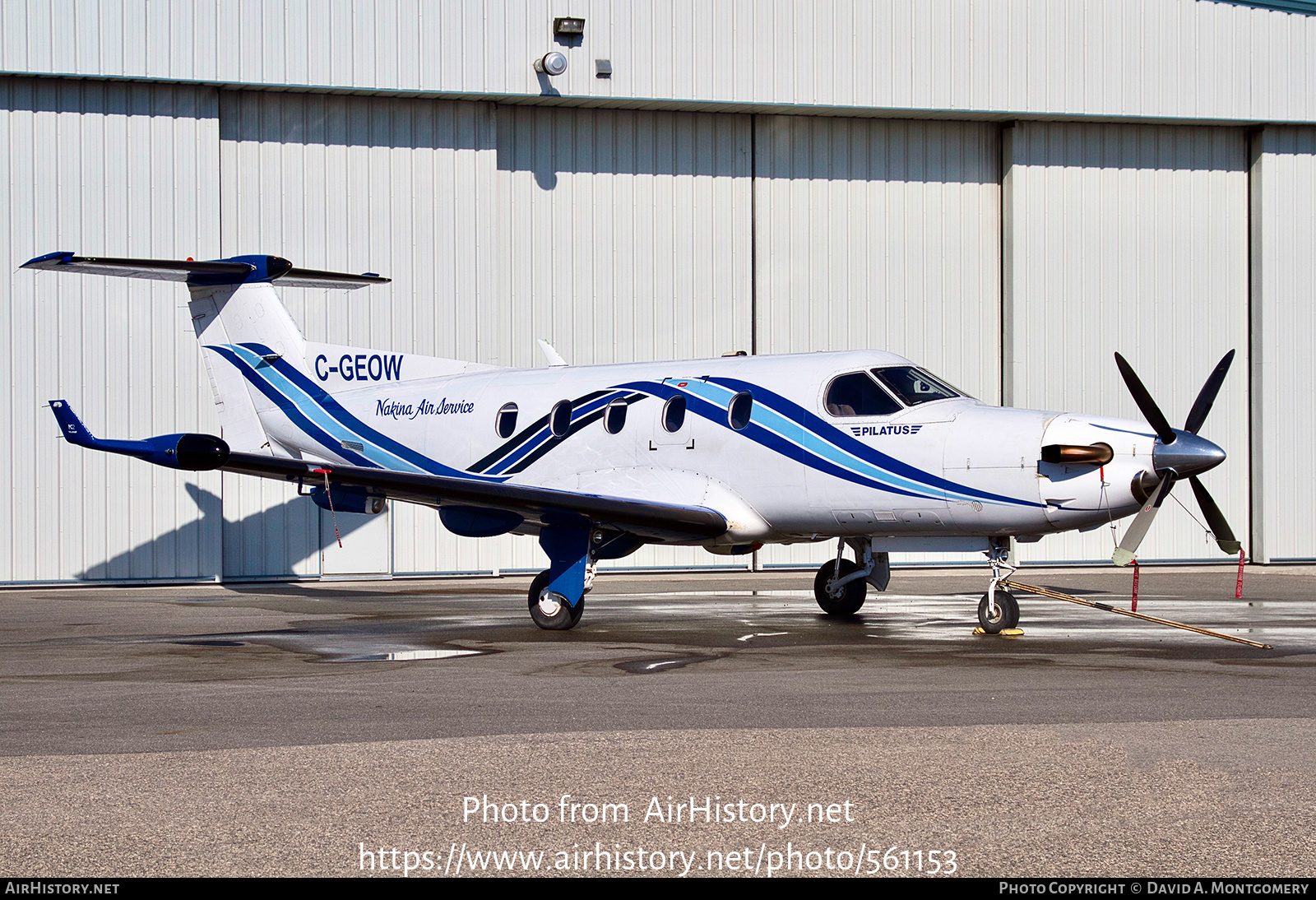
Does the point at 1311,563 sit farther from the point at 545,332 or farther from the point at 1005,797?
the point at 1005,797

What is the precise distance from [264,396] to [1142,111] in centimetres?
1717

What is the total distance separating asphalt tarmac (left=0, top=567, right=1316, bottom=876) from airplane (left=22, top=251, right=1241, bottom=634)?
119cm

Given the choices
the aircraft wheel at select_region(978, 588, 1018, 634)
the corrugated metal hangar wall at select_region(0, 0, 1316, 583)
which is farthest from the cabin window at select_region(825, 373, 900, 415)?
the corrugated metal hangar wall at select_region(0, 0, 1316, 583)

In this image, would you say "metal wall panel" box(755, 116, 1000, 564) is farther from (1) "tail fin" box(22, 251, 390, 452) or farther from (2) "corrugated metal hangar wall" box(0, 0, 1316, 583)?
(1) "tail fin" box(22, 251, 390, 452)

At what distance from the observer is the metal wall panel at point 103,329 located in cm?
2134

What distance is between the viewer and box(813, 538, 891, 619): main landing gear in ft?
51.0

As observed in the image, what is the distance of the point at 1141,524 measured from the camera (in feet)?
40.3

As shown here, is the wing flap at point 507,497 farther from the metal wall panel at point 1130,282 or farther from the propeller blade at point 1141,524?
the metal wall panel at point 1130,282

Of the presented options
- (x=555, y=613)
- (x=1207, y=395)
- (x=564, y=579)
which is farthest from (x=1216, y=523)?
(x=555, y=613)

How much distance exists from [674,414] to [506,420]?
7.86ft

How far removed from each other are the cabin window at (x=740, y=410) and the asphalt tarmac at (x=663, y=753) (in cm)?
226

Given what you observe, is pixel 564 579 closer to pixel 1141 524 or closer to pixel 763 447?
pixel 763 447

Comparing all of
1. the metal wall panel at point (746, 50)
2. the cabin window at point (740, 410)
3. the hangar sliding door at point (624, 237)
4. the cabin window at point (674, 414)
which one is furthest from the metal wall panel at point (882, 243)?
the cabin window at point (740, 410)
